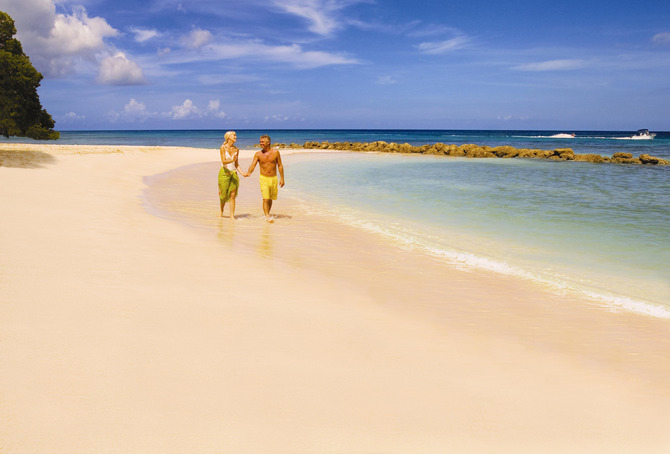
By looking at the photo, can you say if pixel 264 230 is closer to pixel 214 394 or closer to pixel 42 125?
pixel 214 394

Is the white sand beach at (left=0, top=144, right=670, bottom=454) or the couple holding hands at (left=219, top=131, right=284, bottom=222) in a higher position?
the couple holding hands at (left=219, top=131, right=284, bottom=222)

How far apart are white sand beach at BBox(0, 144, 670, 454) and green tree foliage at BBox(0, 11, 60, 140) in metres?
13.8

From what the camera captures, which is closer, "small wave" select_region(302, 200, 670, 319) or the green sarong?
"small wave" select_region(302, 200, 670, 319)

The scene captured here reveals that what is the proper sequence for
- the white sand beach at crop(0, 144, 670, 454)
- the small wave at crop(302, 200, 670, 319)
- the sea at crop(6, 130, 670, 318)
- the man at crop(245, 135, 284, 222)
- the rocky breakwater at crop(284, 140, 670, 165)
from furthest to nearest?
1. the rocky breakwater at crop(284, 140, 670, 165)
2. the man at crop(245, 135, 284, 222)
3. the sea at crop(6, 130, 670, 318)
4. the small wave at crop(302, 200, 670, 319)
5. the white sand beach at crop(0, 144, 670, 454)

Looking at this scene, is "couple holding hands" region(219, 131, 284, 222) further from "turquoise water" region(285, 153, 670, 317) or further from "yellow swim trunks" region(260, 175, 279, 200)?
"turquoise water" region(285, 153, 670, 317)

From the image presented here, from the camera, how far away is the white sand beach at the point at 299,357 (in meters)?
2.63

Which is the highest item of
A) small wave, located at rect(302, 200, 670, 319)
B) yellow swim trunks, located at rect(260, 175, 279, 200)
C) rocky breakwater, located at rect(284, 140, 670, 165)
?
rocky breakwater, located at rect(284, 140, 670, 165)

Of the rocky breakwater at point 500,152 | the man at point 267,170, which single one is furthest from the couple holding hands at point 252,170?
the rocky breakwater at point 500,152

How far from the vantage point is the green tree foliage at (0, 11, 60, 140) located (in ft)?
55.9

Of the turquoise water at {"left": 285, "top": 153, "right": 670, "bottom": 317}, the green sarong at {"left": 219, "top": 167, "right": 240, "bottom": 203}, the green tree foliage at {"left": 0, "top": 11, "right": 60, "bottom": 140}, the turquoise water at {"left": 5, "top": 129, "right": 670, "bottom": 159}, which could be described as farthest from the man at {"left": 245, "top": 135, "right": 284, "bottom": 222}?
the turquoise water at {"left": 5, "top": 129, "right": 670, "bottom": 159}

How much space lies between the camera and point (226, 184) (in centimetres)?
1048

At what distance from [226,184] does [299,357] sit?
7567mm

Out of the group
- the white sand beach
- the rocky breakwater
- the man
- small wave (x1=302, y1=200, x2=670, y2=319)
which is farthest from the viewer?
the rocky breakwater

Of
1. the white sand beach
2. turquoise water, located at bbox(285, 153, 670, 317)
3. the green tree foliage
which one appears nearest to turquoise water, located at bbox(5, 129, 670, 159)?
turquoise water, located at bbox(285, 153, 670, 317)
